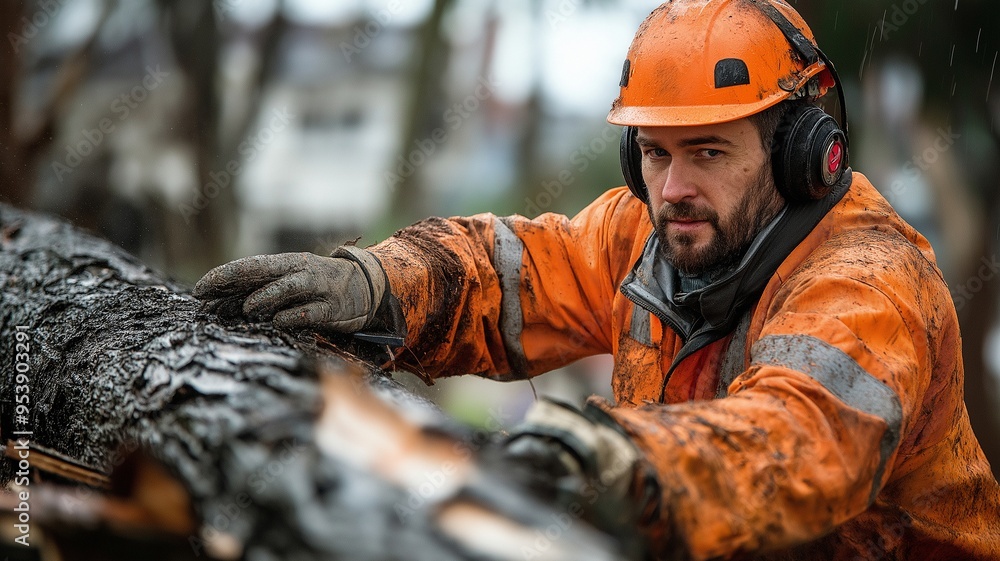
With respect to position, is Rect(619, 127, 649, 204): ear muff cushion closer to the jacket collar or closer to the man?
the man

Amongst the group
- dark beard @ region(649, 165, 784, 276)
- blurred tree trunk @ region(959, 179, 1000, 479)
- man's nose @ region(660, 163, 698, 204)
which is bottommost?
blurred tree trunk @ region(959, 179, 1000, 479)

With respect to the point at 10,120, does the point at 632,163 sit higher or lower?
higher

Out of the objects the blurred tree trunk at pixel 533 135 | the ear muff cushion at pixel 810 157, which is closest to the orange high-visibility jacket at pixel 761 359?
the ear muff cushion at pixel 810 157

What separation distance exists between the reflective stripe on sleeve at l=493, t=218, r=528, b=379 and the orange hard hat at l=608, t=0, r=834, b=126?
0.71m

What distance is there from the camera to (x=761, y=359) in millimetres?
1893

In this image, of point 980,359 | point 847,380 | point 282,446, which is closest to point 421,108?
point 980,359

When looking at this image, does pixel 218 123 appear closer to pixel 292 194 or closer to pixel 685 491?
pixel 292 194

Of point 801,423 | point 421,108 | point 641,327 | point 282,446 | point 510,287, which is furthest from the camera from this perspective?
point 421,108

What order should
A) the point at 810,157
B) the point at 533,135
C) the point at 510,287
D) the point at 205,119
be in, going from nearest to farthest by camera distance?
1. the point at 810,157
2. the point at 510,287
3. the point at 205,119
4. the point at 533,135

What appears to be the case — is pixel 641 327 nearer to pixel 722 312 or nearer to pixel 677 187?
pixel 722 312

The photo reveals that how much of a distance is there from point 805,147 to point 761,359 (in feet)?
2.63

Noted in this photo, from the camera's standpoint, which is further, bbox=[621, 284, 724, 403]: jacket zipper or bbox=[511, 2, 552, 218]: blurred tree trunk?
bbox=[511, 2, 552, 218]: blurred tree trunk

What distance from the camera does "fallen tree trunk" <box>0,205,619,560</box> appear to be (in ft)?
4.25

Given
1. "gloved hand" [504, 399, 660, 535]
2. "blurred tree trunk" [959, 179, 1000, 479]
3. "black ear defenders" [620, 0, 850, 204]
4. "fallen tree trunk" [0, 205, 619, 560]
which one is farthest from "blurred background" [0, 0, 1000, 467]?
"gloved hand" [504, 399, 660, 535]
